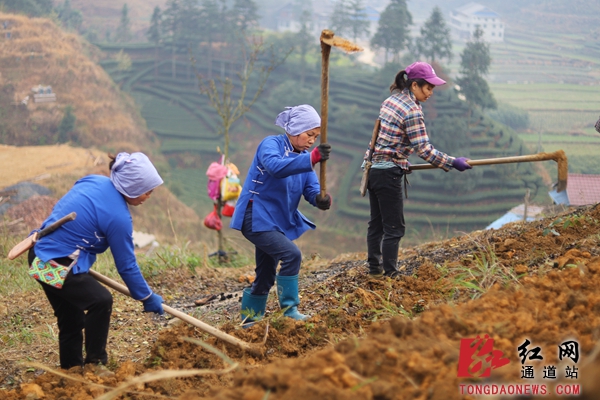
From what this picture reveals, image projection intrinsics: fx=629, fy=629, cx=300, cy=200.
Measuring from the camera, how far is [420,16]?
6556cm

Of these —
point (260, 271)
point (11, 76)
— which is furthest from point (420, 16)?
point (260, 271)

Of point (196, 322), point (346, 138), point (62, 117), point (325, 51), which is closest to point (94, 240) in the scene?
point (196, 322)

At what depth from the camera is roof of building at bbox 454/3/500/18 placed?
167ft

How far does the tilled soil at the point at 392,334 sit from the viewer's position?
2.12 metres

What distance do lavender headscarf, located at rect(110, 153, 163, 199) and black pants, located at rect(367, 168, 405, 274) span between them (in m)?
1.80

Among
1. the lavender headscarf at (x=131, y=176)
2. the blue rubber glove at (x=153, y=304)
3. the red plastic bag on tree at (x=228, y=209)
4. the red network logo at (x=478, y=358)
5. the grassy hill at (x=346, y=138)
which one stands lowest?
the grassy hill at (x=346, y=138)

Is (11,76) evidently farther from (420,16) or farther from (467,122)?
(420,16)

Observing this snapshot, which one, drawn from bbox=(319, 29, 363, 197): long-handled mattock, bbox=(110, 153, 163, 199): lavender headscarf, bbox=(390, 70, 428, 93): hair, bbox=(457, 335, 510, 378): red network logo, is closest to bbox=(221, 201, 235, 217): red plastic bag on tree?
bbox=(390, 70, 428, 93): hair

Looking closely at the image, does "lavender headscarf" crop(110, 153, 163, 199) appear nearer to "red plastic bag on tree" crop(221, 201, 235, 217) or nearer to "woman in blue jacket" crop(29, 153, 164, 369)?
"woman in blue jacket" crop(29, 153, 164, 369)

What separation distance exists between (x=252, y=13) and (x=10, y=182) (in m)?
28.1

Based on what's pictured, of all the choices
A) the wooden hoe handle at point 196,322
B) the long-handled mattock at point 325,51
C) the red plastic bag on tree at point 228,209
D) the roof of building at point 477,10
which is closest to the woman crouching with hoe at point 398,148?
the long-handled mattock at point 325,51

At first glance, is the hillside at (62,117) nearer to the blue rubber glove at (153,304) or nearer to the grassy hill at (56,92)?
the grassy hill at (56,92)

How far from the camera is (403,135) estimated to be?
4410 mm

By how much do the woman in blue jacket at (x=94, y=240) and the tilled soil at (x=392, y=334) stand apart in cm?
34
